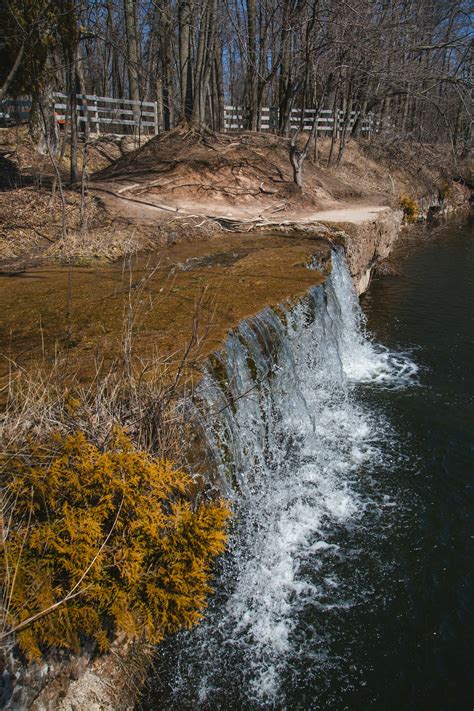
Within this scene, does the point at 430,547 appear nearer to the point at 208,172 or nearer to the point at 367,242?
the point at 367,242

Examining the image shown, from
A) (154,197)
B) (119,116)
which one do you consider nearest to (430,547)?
(154,197)

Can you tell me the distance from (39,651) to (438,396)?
6.35m

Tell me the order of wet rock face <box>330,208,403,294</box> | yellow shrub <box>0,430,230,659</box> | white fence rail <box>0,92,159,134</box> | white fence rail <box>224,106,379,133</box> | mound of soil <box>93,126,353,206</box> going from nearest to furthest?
yellow shrub <box>0,430,230,659</box> < wet rock face <box>330,208,403,294</box> < mound of soil <box>93,126,353,206</box> < white fence rail <box>0,92,159,134</box> < white fence rail <box>224,106,379,133</box>

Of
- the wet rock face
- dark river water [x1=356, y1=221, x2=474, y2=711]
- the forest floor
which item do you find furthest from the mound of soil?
dark river water [x1=356, y1=221, x2=474, y2=711]

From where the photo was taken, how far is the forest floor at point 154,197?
8805 millimetres

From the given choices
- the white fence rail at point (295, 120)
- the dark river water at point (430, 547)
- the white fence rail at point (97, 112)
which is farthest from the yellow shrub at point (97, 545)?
the white fence rail at point (295, 120)

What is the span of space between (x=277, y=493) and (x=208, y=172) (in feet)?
34.5

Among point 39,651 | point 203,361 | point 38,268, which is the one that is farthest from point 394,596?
point 38,268

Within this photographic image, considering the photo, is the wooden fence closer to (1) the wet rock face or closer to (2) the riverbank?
(2) the riverbank

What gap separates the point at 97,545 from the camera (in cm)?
257

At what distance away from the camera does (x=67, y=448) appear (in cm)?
262

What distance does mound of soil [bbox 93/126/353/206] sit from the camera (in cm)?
1261

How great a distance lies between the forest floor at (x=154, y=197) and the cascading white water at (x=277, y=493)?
3.63 meters

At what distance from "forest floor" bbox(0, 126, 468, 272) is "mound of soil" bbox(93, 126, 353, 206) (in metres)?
0.03
